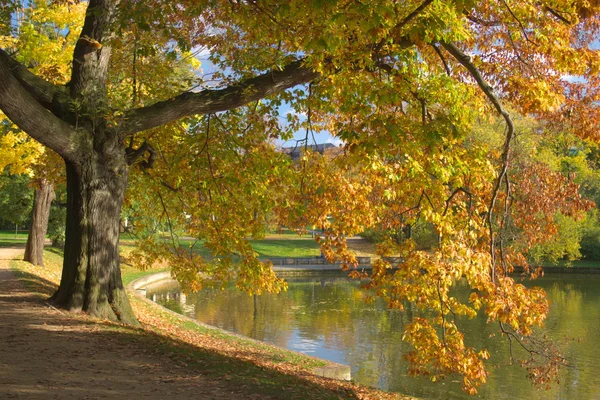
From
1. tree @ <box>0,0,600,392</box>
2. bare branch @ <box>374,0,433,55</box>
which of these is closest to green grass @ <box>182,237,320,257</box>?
tree @ <box>0,0,600,392</box>

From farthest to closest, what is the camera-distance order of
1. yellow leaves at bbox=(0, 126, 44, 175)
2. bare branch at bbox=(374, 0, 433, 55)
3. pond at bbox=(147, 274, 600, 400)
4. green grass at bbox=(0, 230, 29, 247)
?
1. green grass at bbox=(0, 230, 29, 247)
2. yellow leaves at bbox=(0, 126, 44, 175)
3. pond at bbox=(147, 274, 600, 400)
4. bare branch at bbox=(374, 0, 433, 55)

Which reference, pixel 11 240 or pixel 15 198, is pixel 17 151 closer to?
pixel 15 198

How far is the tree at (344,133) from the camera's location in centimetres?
774

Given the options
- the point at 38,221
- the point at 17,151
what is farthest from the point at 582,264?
the point at 17,151

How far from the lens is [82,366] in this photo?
688 cm

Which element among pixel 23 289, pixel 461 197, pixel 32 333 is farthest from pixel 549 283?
pixel 32 333

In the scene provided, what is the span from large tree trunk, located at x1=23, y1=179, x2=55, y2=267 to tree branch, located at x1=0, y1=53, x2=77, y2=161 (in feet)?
35.5

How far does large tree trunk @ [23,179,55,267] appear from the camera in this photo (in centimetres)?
1966

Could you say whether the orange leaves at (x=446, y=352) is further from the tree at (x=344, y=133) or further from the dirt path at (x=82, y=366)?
the dirt path at (x=82, y=366)

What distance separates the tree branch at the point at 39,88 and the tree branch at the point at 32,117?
47 cm

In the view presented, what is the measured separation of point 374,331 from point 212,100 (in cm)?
1087

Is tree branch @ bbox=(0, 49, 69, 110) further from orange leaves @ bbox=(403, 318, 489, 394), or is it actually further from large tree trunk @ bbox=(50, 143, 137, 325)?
orange leaves @ bbox=(403, 318, 489, 394)

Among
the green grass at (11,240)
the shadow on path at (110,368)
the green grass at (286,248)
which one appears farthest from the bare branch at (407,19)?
the green grass at (286,248)

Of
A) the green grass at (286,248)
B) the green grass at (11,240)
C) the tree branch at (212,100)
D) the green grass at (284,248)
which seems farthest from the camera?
the green grass at (286,248)
